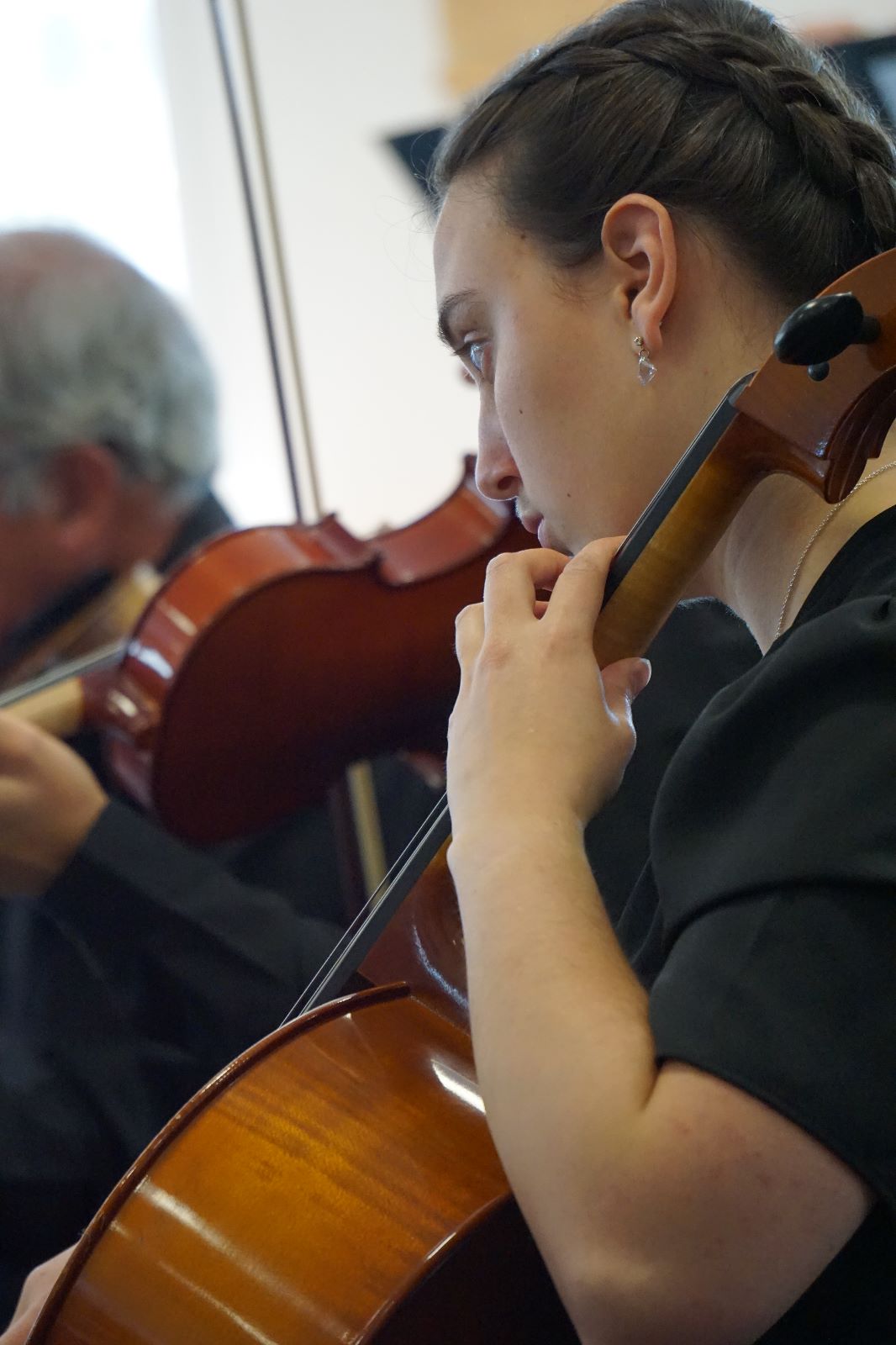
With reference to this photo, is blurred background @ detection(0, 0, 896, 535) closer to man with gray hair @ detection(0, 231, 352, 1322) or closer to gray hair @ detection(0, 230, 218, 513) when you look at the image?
gray hair @ detection(0, 230, 218, 513)

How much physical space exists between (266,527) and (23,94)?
164cm

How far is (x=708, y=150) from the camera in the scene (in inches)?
31.1

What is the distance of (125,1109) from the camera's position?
1.26 m

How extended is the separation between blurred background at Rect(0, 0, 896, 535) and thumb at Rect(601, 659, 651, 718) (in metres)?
1.90

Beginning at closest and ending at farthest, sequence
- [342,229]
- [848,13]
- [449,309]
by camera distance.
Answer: [449,309] → [848,13] → [342,229]

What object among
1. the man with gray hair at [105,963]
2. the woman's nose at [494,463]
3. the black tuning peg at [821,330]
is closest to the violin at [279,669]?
the man with gray hair at [105,963]

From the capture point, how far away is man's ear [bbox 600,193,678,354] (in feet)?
2.53

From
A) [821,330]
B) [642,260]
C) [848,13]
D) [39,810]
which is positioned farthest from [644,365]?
[848,13]

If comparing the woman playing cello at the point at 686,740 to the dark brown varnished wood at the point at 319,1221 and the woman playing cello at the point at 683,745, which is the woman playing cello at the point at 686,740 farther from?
the dark brown varnished wood at the point at 319,1221

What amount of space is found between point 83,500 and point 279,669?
Result: 1.34 ft

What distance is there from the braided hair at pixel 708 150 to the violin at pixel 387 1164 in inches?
5.6

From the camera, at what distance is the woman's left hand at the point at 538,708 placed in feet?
2.06

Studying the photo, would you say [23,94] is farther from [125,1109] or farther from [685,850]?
[685,850]

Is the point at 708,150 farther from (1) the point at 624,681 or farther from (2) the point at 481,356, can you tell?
(1) the point at 624,681
